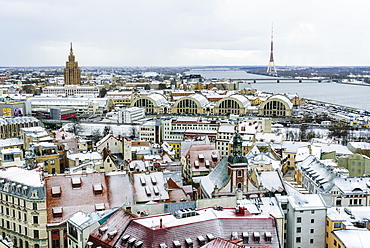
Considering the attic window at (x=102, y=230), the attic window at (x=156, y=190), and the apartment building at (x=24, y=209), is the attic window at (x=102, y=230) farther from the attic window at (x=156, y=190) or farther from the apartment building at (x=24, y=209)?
the attic window at (x=156, y=190)

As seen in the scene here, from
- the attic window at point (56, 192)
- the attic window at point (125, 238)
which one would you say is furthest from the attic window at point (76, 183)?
the attic window at point (125, 238)

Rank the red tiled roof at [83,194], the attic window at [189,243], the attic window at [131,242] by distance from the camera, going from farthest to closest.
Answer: the red tiled roof at [83,194]
the attic window at [131,242]
the attic window at [189,243]

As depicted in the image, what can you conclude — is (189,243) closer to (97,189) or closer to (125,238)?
(125,238)

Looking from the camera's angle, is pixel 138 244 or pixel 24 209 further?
pixel 24 209

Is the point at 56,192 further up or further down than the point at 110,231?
further up

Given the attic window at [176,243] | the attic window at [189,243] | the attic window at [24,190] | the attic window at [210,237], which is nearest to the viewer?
the attic window at [176,243]

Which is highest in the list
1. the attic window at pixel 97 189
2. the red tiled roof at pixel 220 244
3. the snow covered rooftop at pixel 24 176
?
the snow covered rooftop at pixel 24 176

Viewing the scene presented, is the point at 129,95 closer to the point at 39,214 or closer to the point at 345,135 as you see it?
the point at 345,135

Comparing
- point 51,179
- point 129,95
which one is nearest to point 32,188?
point 51,179

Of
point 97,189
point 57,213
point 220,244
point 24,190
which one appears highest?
point 24,190

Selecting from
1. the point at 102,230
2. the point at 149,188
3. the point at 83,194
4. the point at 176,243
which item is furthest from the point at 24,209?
the point at 176,243

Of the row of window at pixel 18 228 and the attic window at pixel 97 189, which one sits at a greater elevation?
the attic window at pixel 97 189

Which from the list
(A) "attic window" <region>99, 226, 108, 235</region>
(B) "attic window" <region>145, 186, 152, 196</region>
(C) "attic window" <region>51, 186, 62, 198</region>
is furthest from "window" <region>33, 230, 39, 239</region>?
(B) "attic window" <region>145, 186, 152, 196</region>
